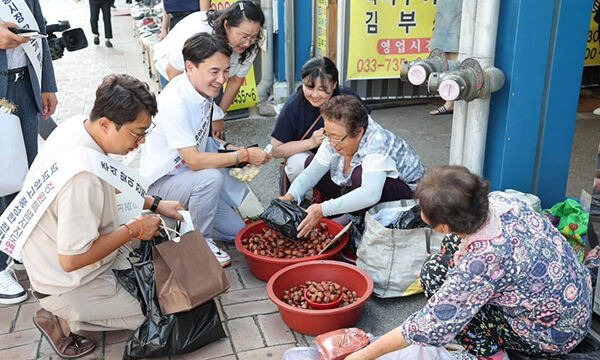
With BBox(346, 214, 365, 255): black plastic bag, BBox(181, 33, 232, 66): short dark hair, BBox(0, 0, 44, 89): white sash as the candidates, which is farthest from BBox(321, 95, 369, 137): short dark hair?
BBox(0, 0, 44, 89): white sash

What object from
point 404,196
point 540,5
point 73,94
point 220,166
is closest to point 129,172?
point 220,166

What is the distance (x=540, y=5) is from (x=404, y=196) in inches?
49.4

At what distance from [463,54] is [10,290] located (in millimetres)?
2842

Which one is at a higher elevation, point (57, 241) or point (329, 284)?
point (57, 241)

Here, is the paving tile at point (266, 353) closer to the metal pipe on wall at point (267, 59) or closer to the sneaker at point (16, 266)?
the sneaker at point (16, 266)

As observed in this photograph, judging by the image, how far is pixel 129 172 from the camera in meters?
2.69

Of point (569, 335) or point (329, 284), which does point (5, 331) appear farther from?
point (569, 335)

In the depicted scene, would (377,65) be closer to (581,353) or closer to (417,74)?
(417,74)

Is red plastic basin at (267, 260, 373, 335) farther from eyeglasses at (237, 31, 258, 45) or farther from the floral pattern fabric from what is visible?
eyeglasses at (237, 31, 258, 45)

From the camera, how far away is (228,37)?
4.00 metres

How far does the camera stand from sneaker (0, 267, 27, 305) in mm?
3248

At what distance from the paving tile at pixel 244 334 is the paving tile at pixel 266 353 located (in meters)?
0.04

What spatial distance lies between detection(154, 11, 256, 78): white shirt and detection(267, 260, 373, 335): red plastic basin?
1803 mm

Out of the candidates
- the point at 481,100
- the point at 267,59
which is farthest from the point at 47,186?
the point at 267,59
